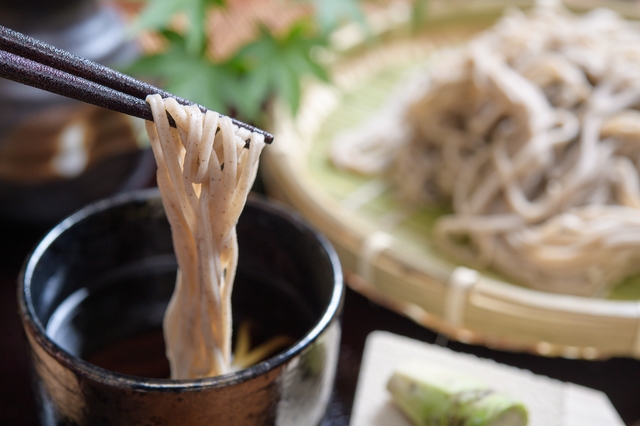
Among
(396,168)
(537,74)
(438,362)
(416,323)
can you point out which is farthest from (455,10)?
(438,362)

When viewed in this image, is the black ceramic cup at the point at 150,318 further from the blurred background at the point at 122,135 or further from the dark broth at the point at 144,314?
the blurred background at the point at 122,135

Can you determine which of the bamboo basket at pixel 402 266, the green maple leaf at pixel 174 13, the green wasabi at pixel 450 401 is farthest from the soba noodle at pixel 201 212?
the green maple leaf at pixel 174 13

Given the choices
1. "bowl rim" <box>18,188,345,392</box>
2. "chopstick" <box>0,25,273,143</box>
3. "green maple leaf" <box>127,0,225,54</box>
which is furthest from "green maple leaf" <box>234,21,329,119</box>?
"chopstick" <box>0,25,273,143</box>

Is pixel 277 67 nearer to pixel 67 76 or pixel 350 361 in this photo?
pixel 350 361

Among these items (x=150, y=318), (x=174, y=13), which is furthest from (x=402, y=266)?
(x=174, y=13)

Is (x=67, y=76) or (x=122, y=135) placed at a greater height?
(x=67, y=76)

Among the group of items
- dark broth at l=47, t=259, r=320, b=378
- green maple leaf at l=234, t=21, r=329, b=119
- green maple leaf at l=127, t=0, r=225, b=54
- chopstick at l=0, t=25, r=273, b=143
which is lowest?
dark broth at l=47, t=259, r=320, b=378

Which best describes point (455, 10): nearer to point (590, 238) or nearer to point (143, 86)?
point (590, 238)

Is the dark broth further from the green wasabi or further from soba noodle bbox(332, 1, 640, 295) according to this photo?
soba noodle bbox(332, 1, 640, 295)
